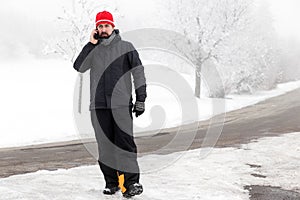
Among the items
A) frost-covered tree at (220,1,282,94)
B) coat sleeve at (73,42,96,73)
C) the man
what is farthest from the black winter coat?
frost-covered tree at (220,1,282,94)

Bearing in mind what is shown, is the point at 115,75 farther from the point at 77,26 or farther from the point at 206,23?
the point at 206,23

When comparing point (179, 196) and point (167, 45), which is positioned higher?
point (167, 45)

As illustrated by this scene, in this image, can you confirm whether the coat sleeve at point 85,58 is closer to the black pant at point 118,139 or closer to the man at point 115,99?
the man at point 115,99

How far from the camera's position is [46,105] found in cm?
2206

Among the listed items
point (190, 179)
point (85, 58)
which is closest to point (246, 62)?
point (190, 179)

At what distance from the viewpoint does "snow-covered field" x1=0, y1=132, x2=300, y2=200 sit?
434cm

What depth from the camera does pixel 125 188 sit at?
4.18 m

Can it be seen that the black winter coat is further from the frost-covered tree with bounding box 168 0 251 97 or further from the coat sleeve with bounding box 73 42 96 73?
the frost-covered tree with bounding box 168 0 251 97

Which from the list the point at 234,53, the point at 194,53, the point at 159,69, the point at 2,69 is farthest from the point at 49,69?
the point at 234,53

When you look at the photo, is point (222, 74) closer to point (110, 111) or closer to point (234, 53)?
point (234, 53)

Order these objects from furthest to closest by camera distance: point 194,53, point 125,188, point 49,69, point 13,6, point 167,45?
point 13,6, point 49,69, point 167,45, point 194,53, point 125,188

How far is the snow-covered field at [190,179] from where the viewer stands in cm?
434

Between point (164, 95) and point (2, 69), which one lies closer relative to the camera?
point (164, 95)

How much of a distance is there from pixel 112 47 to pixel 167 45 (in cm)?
2431
